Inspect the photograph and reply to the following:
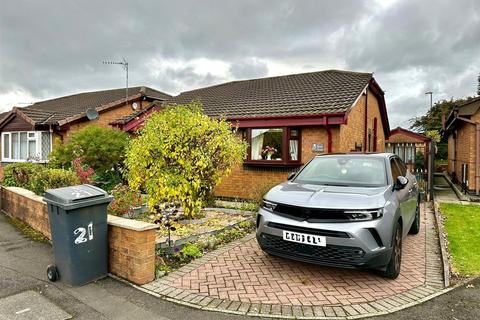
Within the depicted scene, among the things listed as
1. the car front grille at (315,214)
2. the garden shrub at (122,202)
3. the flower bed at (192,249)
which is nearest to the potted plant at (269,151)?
the flower bed at (192,249)

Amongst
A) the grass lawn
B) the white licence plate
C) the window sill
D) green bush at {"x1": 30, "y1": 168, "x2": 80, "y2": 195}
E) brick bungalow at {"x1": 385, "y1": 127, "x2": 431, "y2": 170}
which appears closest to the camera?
the white licence plate

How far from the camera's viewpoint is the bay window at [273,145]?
403 inches

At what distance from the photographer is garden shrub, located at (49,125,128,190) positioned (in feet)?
33.8

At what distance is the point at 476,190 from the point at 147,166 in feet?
36.4

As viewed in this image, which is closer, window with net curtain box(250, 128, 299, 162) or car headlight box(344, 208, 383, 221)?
car headlight box(344, 208, 383, 221)

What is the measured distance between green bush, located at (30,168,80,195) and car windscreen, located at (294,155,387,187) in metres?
5.63

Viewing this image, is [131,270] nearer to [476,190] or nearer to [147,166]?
[147,166]

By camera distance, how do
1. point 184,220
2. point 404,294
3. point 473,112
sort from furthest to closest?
point 473,112, point 184,220, point 404,294

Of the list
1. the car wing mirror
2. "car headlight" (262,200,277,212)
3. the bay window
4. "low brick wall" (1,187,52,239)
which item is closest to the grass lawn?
the car wing mirror

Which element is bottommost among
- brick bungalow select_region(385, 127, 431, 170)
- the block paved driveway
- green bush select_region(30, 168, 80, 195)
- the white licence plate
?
the block paved driveway

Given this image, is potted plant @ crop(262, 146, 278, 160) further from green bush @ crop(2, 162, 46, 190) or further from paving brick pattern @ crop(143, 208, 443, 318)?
green bush @ crop(2, 162, 46, 190)

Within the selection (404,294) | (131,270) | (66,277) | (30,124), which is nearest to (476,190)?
(404,294)

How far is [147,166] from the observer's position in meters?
6.30

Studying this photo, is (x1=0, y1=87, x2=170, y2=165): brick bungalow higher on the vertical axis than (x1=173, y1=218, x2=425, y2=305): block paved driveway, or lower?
higher
